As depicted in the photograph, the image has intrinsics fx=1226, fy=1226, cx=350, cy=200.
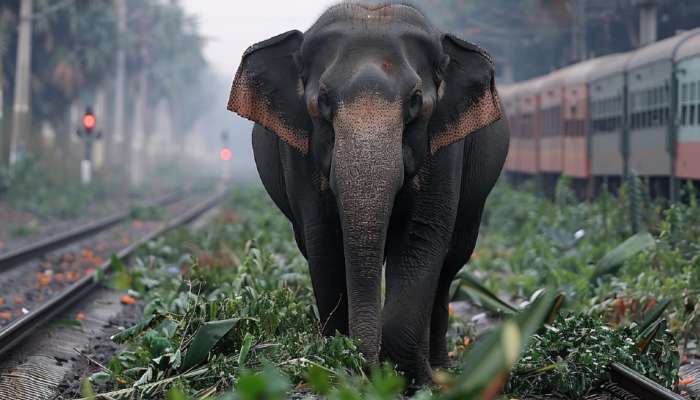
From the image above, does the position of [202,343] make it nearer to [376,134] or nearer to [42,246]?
[376,134]

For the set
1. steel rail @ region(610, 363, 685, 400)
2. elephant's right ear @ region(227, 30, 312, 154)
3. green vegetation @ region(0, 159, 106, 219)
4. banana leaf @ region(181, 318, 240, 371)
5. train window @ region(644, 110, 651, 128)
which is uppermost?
elephant's right ear @ region(227, 30, 312, 154)

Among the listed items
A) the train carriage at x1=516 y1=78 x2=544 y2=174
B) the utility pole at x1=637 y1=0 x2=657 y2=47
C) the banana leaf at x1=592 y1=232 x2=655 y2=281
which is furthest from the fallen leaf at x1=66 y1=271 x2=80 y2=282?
the utility pole at x1=637 y1=0 x2=657 y2=47

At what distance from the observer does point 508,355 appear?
2629 millimetres

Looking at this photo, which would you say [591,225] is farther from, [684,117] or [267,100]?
[267,100]

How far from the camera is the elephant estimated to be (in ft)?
19.7

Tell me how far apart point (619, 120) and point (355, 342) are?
56.5 feet

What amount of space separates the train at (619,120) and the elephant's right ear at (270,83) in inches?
347

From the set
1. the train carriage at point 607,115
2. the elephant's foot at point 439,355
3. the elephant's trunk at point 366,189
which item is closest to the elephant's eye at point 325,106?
the elephant's trunk at point 366,189

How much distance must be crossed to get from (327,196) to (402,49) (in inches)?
35.0

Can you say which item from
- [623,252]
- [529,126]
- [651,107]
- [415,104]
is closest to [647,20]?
[529,126]

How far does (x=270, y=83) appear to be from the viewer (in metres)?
6.79

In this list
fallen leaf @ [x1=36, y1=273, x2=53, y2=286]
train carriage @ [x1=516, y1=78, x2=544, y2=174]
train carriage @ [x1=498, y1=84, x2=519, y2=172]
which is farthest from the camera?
train carriage @ [x1=498, y1=84, x2=519, y2=172]

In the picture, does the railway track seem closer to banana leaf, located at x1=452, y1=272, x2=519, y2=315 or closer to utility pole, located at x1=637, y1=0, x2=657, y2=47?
banana leaf, located at x1=452, y1=272, x2=519, y2=315

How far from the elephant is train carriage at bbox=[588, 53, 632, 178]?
50.3 ft
